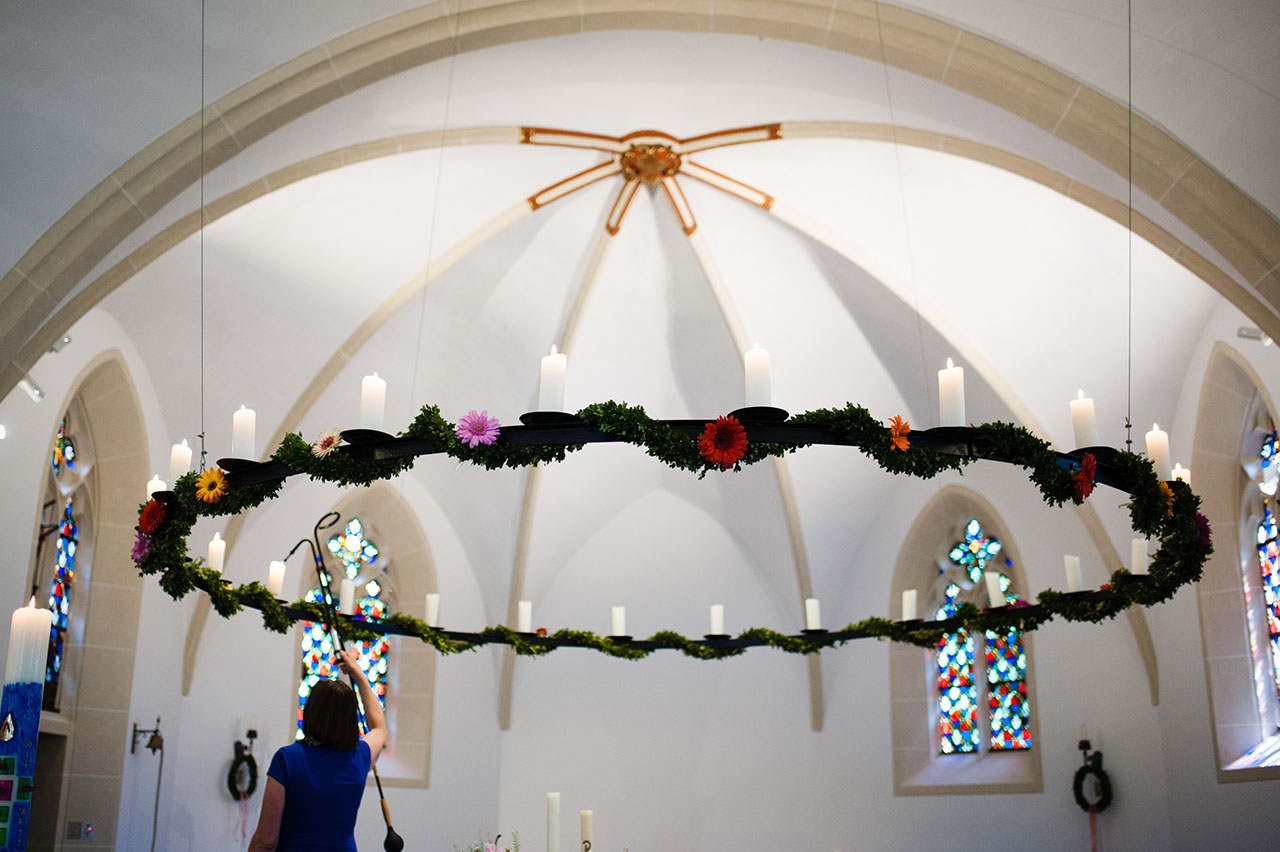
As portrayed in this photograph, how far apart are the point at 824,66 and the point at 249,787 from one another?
7890 mm

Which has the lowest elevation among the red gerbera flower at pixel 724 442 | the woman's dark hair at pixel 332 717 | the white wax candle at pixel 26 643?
the woman's dark hair at pixel 332 717

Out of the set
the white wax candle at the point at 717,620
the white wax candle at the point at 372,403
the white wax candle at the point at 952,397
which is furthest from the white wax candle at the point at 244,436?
the white wax candle at the point at 717,620

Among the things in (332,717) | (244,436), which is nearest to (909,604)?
(244,436)

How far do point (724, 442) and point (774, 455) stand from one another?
105cm

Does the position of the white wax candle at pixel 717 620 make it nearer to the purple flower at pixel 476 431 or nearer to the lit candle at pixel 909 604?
the lit candle at pixel 909 604

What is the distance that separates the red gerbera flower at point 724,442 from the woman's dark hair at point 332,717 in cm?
179

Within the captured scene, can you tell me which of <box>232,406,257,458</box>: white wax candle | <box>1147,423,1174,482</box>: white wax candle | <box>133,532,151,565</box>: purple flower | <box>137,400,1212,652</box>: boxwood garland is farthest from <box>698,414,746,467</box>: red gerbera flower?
<box>133,532,151,565</box>: purple flower

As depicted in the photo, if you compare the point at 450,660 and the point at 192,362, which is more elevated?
the point at 192,362

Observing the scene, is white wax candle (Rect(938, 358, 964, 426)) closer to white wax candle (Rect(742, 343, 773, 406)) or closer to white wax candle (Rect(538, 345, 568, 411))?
white wax candle (Rect(742, 343, 773, 406))

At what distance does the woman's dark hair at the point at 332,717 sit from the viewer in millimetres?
3824

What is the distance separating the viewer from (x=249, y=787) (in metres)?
10.8

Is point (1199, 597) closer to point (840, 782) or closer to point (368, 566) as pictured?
point (840, 782)

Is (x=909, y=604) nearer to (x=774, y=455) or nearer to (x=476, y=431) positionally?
(x=774, y=455)

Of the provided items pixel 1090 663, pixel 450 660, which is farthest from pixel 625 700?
pixel 1090 663
